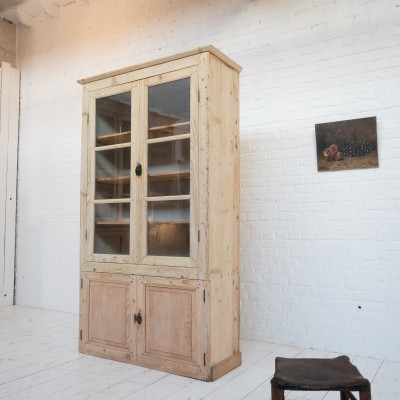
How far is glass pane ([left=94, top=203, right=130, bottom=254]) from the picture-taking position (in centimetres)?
331

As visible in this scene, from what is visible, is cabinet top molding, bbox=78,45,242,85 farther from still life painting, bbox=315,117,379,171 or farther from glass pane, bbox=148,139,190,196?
still life painting, bbox=315,117,379,171

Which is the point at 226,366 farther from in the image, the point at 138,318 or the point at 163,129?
the point at 163,129

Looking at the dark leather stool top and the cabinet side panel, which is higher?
the cabinet side panel

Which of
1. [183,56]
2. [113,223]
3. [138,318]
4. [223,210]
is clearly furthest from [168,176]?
[138,318]

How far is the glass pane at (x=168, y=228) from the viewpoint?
119 inches

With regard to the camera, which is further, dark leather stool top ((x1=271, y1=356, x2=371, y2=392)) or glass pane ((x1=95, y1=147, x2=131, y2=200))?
glass pane ((x1=95, y1=147, x2=131, y2=200))

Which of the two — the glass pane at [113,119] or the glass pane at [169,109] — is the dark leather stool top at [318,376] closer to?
the glass pane at [169,109]

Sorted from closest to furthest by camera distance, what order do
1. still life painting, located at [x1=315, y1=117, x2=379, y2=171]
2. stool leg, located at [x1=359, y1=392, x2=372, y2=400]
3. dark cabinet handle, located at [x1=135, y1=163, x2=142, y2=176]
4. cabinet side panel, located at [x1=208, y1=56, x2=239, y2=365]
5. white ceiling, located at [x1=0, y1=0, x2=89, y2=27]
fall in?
stool leg, located at [x1=359, y1=392, x2=372, y2=400], cabinet side panel, located at [x1=208, y1=56, x2=239, y2=365], dark cabinet handle, located at [x1=135, y1=163, x2=142, y2=176], still life painting, located at [x1=315, y1=117, x2=379, y2=171], white ceiling, located at [x1=0, y1=0, x2=89, y2=27]

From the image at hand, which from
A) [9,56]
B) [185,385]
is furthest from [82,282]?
[9,56]

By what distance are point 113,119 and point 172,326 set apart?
170cm

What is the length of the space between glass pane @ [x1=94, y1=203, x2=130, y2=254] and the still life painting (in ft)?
5.48

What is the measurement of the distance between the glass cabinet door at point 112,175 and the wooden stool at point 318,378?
1736mm

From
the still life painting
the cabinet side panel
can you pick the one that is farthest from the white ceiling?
the still life painting

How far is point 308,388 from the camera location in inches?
66.8
